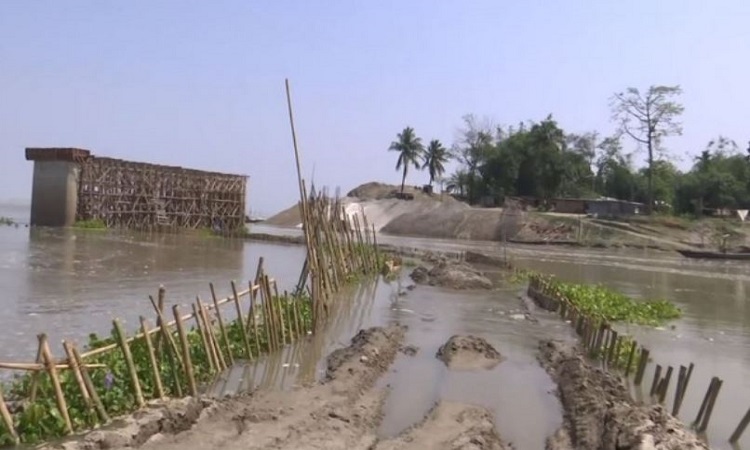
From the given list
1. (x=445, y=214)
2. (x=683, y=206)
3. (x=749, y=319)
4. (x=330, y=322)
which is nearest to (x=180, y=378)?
(x=330, y=322)

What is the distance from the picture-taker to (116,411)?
351 inches

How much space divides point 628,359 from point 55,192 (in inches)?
1693

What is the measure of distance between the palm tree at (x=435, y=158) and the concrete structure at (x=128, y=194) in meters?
29.0

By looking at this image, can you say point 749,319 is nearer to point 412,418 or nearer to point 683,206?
point 412,418

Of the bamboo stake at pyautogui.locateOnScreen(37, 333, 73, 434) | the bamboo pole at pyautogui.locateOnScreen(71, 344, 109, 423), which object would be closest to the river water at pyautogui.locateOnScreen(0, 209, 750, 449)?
the bamboo pole at pyautogui.locateOnScreen(71, 344, 109, 423)

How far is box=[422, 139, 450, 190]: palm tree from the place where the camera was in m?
89.5

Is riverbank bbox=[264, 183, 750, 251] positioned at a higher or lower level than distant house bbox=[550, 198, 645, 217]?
lower

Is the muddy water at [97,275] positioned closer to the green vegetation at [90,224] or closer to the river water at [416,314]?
the river water at [416,314]

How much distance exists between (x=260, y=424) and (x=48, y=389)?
2302 millimetres

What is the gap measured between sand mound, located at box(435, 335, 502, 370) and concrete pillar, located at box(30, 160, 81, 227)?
39.7 metres

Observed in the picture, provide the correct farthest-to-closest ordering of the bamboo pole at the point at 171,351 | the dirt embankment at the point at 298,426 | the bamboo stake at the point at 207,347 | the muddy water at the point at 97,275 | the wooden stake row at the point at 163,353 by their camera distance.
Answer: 1. the muddy water at the point at 97,275
2. the bamboo stake at the point at 207,347
3. the bamboo pole at the point at 171,351
4. the wooden stake row at the point at 163,353
5. the dirt embankment at the point at 298,426

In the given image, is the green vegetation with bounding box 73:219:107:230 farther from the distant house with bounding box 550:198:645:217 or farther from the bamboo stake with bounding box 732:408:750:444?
the bamboo stake with bounding box 732:408:750:444

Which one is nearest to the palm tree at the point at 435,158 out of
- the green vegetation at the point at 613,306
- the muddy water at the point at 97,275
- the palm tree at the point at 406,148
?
the palm tree at the point at 406,148

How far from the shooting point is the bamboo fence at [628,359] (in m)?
10.8
